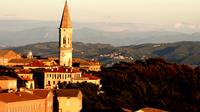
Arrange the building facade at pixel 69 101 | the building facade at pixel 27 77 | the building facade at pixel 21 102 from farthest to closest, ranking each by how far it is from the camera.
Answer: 1. the building facade at pixel 27 77
2. the building facade at pixel 69 101
3. the building facade at pixel 21 102

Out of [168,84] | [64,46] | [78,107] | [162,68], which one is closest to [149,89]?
[168,84]

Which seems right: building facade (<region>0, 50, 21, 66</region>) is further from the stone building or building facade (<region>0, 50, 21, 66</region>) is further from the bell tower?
the stone building

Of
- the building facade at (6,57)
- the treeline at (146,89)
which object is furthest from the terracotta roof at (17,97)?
the building facade at (6,57)

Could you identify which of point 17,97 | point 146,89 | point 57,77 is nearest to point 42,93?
point 17,97

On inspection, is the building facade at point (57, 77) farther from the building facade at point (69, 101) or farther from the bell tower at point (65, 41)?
the bell tower at point (65, 41)

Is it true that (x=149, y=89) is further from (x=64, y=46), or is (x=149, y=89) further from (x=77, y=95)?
(x=64, y=46)

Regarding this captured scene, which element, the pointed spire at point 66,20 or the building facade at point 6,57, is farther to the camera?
the building facade at point 6,57
